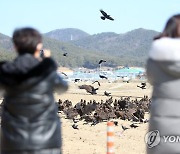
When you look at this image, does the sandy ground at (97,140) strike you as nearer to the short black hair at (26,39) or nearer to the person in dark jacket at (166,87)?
the person in dark jacket at (166,87)

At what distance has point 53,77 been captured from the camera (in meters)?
4.07

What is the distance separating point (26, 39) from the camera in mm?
4020

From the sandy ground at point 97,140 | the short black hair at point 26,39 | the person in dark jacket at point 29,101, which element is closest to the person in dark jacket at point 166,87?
the person in dark jacket at point 29,101

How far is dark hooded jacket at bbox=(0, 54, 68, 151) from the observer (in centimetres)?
395

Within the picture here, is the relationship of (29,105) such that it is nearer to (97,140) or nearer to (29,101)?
(29,101)

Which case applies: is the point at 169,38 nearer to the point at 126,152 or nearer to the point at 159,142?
the point at 159,142

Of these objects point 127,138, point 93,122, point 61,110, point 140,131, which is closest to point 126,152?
point 127,138

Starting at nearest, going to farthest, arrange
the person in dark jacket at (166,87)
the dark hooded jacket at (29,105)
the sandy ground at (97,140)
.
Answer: the dark hooded jacket at (29,105)
the person in dark jacket at (166,87)
the sandy ground at (97,140)

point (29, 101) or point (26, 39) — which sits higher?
point (26, 39)

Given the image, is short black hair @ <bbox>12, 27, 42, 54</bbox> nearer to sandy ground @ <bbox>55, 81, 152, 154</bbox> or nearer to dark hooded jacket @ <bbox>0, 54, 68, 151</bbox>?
dark hooded jacket @ <bbox>0, 54, 68, 151</bbox>

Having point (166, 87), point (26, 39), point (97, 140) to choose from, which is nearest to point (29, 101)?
point (26, 39)

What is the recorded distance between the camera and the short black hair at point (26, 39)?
403cm

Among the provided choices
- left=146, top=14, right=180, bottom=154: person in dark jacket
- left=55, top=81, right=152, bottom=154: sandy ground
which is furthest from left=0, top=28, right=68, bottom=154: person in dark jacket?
left=55, top=81, right=152, bottom=154: sandy ground

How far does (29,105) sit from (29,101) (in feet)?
0.10
